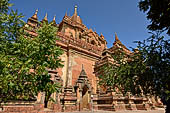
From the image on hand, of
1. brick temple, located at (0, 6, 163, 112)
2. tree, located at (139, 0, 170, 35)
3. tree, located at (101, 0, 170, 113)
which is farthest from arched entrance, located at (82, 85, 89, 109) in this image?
tree, located at (139, 0, 170, 35)

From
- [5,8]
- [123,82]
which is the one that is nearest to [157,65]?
[123,82]

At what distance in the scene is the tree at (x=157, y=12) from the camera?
5505mm

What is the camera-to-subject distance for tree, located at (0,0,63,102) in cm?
325

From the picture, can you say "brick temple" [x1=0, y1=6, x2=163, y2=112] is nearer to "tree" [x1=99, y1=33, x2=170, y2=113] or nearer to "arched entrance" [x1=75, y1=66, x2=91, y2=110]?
"arched entrance" [x1=75, y1=66, x2=91, y2=110]

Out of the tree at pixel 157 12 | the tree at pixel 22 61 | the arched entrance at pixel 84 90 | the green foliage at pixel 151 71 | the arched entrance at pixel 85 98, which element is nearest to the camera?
the tree at pixel 22 61

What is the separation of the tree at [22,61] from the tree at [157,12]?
5.77 metres

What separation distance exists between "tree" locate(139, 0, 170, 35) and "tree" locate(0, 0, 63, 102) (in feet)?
18.9

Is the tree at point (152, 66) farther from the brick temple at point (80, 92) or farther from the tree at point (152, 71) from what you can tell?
Result: the brick temple at point (80, 92)

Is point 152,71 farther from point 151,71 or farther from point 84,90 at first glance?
point 84,90

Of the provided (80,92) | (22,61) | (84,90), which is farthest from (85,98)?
(22,61)

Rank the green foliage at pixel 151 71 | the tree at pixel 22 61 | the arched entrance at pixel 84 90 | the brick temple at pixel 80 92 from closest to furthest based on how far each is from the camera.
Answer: the tree at pixel 22 61 < the green foliage at pixel 151 71 < the brick temple at pixel 80 92 < the arched entrance at pixel 84 90

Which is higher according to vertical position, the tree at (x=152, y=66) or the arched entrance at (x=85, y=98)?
the tree at (x=152, y=66)

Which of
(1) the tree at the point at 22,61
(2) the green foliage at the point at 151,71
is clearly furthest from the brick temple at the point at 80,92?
(2) the green foliage at the point at 151,71

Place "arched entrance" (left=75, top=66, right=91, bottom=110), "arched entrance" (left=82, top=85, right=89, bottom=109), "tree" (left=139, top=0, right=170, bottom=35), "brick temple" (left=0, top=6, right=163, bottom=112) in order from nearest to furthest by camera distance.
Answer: "tree" (left=139, top=0, right=170, bottom=35)
"brick temple" (left=0, top=6, right=163, bottom=112)
"arched entrance" (left=75, top=66, right=91, bottom=110)
"arched entrance" (left=82, top=85, right=89, bottom=109)
